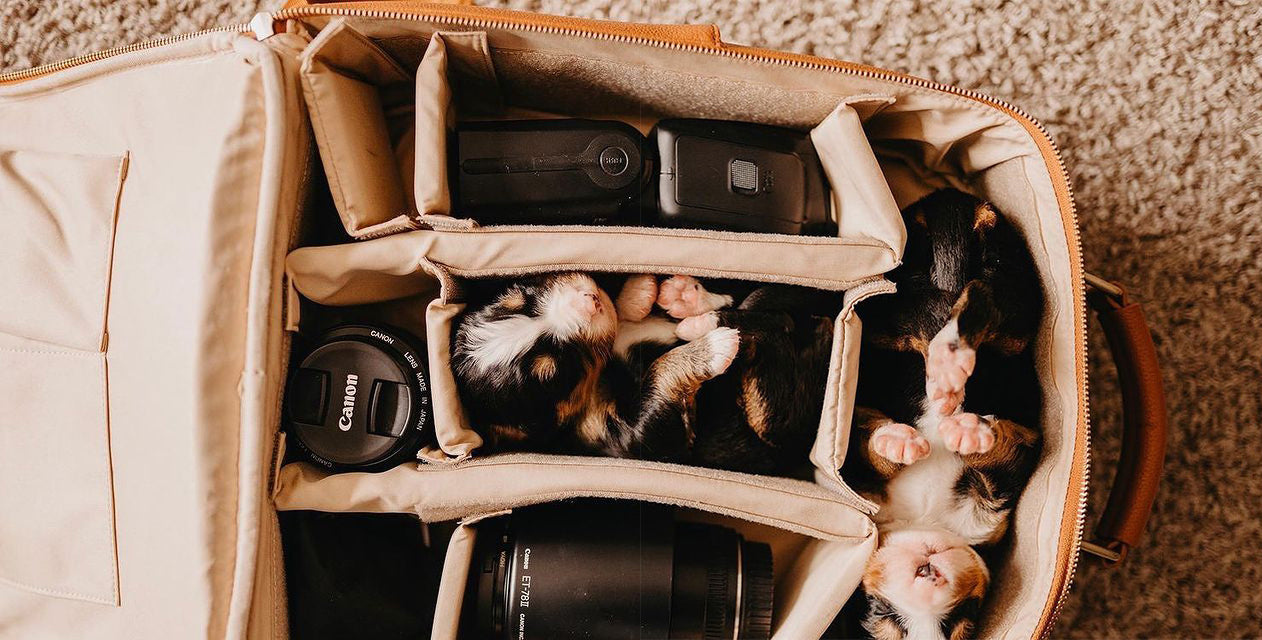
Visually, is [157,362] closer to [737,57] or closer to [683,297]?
[683,297]

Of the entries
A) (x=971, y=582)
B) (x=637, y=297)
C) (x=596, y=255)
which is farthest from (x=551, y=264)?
(x=971, y=582)

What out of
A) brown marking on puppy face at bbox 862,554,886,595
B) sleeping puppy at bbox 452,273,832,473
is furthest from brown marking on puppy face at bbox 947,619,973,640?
sleeping puppy at bbox 452,273,832,473

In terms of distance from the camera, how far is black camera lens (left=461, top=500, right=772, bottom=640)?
116 centimetres

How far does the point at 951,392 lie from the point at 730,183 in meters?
0.44

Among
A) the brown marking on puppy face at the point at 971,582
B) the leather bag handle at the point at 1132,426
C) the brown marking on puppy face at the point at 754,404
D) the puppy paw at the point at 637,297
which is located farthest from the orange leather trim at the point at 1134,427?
the puppy paw at the point at 637,297

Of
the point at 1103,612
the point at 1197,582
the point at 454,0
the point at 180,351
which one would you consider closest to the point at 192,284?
the point at 180,351

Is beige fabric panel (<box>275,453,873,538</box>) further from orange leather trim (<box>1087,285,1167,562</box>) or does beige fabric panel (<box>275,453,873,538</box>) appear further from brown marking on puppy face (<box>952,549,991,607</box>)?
orange leather trim (<box>1087,285,1167,562</box>)

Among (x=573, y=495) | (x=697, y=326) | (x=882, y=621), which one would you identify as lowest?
(x=882, y=621)

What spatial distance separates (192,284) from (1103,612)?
166 centimetres

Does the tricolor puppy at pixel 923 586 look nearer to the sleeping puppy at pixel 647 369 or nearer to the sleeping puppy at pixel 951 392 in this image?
the sleeping puppy at pixel 951 392

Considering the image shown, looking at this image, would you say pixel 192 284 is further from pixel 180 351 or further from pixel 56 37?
pixel 56 37

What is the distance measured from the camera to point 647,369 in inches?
48.5

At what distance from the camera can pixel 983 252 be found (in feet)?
3.91

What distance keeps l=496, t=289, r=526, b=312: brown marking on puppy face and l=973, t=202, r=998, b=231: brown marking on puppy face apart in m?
0.69
